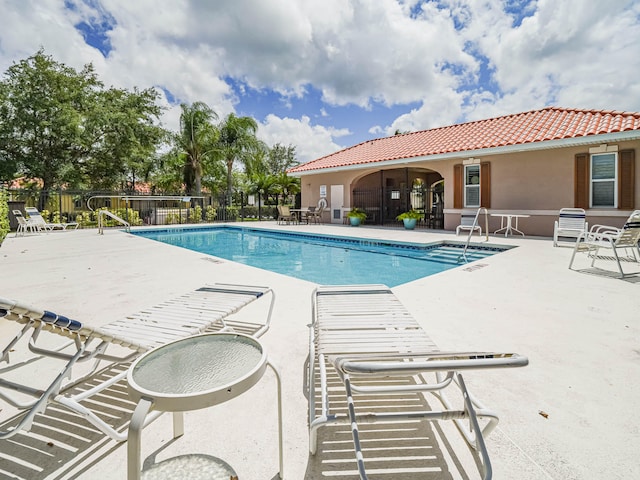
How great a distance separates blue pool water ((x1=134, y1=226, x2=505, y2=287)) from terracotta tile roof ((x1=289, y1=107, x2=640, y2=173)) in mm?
4510

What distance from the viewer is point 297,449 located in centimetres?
174

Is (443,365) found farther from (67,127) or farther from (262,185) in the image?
(67,127)

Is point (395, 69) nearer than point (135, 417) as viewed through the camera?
No

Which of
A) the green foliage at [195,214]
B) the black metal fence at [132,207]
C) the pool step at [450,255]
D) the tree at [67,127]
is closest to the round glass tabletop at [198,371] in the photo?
the pool step at [450,255]

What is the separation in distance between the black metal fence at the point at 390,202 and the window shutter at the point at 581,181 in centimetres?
A: 673

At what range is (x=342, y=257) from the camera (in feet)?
31.1

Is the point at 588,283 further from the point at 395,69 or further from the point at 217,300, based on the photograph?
the point at 395,69

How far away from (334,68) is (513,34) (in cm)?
802

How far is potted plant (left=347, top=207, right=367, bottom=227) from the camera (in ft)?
54.6

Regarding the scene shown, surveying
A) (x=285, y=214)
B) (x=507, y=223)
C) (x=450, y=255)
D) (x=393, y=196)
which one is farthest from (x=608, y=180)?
(x=285, y=214)

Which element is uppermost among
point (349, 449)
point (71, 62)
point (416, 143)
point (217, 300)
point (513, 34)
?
point (71, 62)

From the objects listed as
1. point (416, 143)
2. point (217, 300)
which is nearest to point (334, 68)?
point (416, 143)

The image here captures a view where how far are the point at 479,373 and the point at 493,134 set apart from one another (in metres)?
13.0

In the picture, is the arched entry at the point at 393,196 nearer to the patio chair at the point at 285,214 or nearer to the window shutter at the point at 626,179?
the patio chair at the point at 285,214
